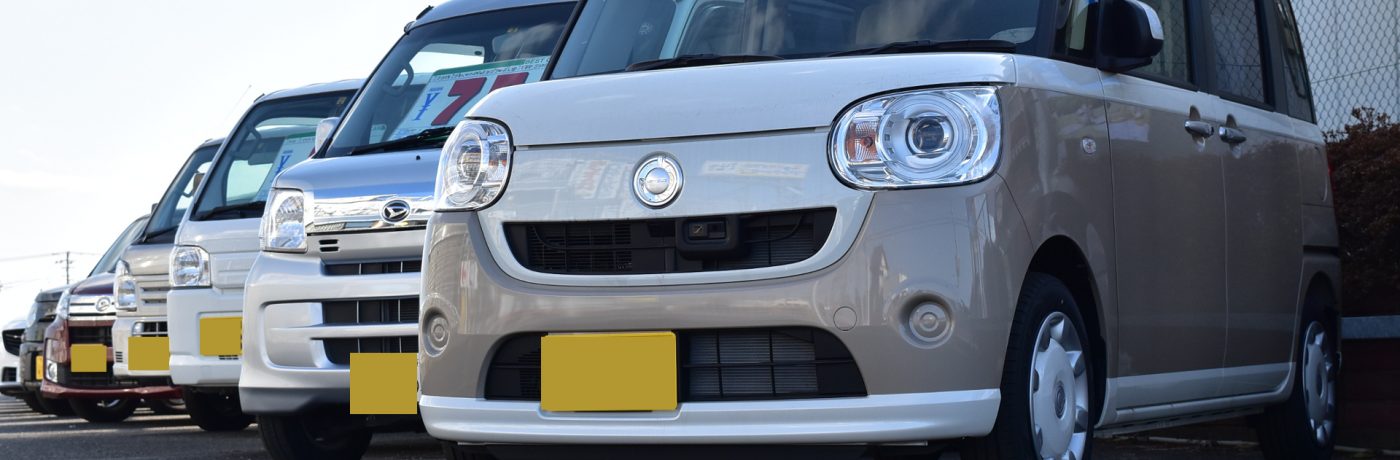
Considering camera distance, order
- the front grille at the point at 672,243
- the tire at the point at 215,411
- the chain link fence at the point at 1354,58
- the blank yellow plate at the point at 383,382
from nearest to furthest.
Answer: the front grille at the point at 672,243, the blank yellow plate at the point at 383,382, the chain link fence at the point at 1354,58, the tire at the point at 215,411

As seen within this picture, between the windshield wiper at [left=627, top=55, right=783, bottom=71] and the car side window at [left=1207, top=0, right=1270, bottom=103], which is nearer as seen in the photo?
the windshield wiper at [left=627, top=55, right=783, bottom=71]

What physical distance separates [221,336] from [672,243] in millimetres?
3662

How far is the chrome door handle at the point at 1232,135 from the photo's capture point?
17.8 feet

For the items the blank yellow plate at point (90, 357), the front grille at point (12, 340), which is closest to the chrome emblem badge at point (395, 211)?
the blank yellow plate at point (90, 357)

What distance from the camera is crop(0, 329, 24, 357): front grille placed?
49.1ft

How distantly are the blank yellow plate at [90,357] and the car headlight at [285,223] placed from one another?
17.6 feet

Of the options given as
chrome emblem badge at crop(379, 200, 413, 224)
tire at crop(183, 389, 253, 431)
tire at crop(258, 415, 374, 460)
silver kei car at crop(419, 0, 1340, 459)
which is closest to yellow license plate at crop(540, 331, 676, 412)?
silver kei car at crop(419, 0, 1340, 459)

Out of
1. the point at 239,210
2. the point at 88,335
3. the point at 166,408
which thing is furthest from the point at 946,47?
the point at 166,408

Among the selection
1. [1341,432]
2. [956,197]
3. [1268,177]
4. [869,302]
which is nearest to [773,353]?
[869,302]

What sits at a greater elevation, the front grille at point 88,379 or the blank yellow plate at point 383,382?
the blank yellow plate at point 383,382

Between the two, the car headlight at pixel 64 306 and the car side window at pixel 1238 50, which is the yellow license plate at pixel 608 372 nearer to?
the car side window at pixel 1238 50

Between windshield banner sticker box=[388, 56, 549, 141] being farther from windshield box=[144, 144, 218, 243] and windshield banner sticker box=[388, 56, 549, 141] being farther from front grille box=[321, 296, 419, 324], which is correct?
windshield box=[144, 144, 218, 243]

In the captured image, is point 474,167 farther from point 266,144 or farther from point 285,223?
point 266,144

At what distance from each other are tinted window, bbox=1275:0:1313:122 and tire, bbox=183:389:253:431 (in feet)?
20.1
